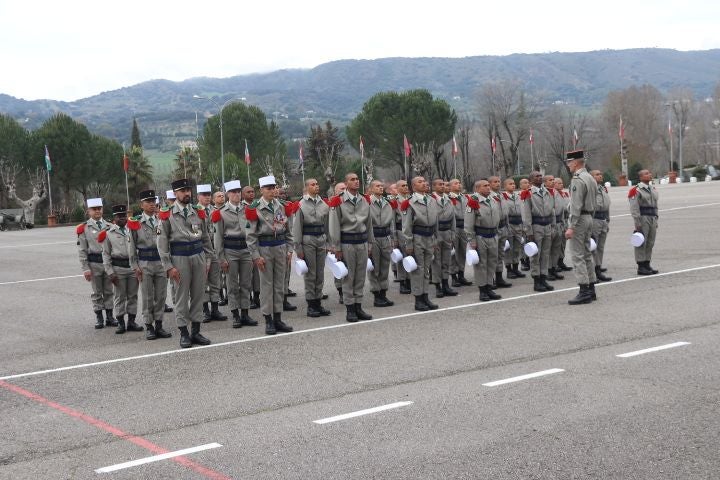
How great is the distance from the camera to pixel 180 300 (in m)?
10.5

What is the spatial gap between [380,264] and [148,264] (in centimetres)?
364

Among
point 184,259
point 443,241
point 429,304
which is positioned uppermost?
point 184,259

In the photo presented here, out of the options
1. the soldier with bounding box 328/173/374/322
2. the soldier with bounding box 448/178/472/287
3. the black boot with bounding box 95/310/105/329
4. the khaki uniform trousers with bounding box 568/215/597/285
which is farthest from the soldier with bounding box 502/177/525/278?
the black boot with bounding box 95/310/105/329

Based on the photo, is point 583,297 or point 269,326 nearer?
point 269,326

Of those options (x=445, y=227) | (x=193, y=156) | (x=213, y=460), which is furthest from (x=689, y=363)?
(x=193, y=156)

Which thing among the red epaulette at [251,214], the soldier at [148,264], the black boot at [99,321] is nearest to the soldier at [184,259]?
the red epaulette at [251,214]

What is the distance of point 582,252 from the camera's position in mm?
12266

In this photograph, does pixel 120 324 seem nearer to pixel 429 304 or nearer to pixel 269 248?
pixel 269 248

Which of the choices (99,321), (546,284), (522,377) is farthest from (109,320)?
(522,377)

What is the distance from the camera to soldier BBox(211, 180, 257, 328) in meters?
12.3

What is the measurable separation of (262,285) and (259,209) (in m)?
1.04

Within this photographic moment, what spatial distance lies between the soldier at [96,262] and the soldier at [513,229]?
7.09 m

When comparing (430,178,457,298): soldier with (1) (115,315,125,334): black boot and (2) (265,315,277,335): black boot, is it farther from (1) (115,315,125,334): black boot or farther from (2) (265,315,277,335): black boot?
(1) (115,315,125,334): black boot

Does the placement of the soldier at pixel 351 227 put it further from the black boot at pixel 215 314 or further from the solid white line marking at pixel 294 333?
the black boot at pixel 215 314
